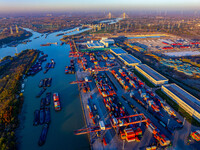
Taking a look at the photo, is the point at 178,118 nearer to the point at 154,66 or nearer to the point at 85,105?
the point at 85,105

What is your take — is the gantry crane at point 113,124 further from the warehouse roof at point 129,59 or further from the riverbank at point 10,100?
the warehouse roof at point 129,59

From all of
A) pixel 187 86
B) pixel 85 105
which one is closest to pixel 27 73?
pixel 85 105

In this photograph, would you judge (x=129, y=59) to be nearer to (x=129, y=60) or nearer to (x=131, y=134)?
(x=129, y=60)

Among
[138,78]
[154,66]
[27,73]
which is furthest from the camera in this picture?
[154,66]

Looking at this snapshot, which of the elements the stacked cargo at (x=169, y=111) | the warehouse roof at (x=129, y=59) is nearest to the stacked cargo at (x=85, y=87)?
the stacked cargo at (x=169, y=111)

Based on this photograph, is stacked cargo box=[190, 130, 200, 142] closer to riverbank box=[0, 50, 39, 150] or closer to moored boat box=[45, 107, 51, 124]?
moored boat box=[45, 107, 51, 124]

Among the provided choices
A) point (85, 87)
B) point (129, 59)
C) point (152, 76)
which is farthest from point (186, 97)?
point (129, 59)
